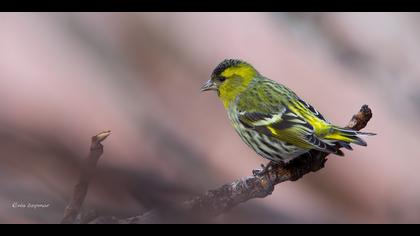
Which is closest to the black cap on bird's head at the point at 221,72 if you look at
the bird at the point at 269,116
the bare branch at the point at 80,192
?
the bird at the point at 269,116

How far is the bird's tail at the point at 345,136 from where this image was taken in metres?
0.88

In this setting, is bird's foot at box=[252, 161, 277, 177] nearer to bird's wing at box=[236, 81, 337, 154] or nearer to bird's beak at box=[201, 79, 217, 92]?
bird's wing at box=[236, 81, 337, 154]

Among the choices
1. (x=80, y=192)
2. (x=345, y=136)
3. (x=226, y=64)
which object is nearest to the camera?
(x=80, y=192)

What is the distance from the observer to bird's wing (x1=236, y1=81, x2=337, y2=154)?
3.27 feet

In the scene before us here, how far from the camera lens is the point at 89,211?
78 centimetres

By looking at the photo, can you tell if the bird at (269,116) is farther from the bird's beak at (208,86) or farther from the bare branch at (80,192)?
the bare branch at (80,192)

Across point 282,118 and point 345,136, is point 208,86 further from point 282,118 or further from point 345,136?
point 345,136

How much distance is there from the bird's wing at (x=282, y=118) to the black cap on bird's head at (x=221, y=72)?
3.4 inches

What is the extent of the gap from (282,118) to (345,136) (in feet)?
0.61

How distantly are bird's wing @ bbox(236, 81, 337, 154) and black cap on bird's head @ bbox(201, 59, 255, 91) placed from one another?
0.09m

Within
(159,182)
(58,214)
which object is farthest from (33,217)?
(159,182)

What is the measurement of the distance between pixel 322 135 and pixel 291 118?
0.10 metres

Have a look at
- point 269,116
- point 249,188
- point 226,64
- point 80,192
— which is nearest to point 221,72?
point 226,64

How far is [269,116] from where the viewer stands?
42.8 inches
